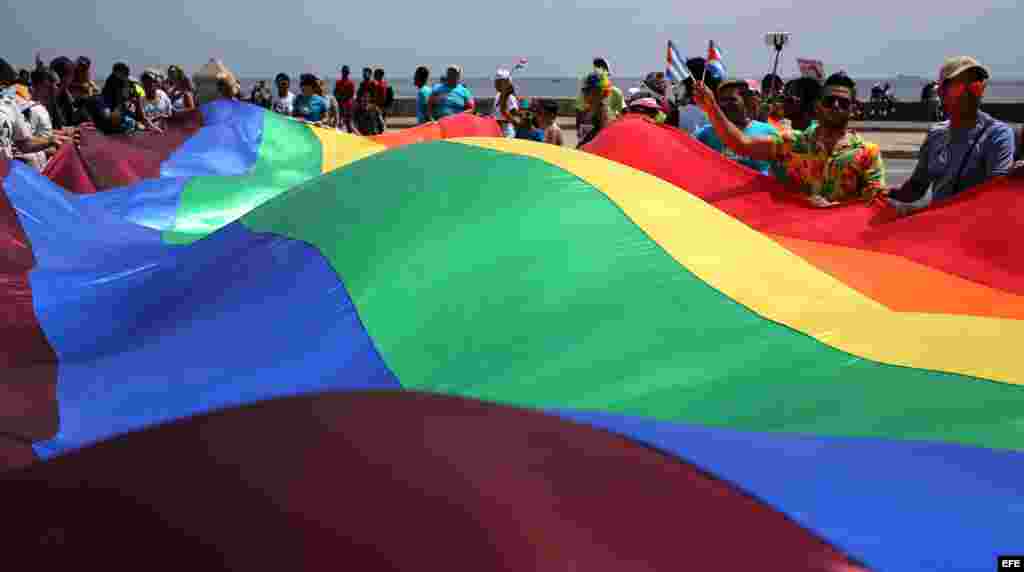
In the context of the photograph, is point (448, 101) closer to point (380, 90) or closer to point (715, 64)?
point (715, 64)

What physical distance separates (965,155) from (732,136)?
104 centimetres

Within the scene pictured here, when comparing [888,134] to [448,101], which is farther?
[888,134]

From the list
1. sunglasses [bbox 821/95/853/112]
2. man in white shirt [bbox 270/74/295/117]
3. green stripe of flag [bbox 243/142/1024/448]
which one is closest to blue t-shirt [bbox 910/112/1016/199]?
sunglasses [bbox 821/95/853/112]

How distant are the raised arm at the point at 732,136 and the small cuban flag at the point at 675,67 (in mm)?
1382

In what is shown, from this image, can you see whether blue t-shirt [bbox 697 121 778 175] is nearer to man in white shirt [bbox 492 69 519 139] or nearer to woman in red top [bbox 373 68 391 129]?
man in white shirt [bbox 492 69 519 139]

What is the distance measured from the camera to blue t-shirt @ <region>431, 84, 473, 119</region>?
8.11 m

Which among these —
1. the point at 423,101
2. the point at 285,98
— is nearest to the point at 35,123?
the point at 423,101

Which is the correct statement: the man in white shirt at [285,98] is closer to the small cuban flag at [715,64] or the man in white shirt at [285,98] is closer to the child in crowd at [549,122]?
the child in crowd at [549,122]

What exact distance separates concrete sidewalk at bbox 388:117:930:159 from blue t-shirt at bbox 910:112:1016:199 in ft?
33.4

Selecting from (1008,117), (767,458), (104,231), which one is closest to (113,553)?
(767,458)

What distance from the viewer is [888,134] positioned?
722 inches

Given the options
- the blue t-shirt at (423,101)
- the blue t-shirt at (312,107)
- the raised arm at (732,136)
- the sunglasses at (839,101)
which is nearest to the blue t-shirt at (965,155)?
the sunglasses at (839,101)

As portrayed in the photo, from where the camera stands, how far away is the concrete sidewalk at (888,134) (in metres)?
14.1

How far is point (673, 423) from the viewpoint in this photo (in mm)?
1775
